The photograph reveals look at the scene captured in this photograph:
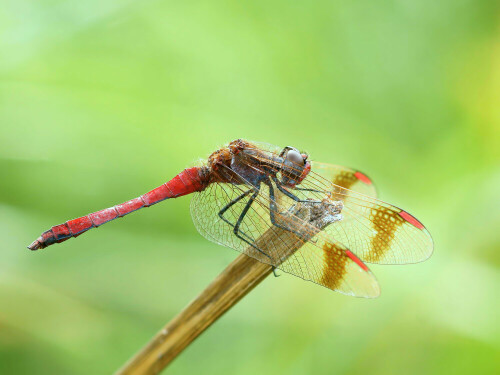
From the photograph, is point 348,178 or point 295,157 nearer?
point 295,157

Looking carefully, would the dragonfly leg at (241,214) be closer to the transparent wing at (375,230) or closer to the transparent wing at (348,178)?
the transparent wing at (375,230)

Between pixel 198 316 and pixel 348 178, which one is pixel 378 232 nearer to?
pixel 348 178

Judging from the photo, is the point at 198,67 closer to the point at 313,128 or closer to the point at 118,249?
the point at 313,128

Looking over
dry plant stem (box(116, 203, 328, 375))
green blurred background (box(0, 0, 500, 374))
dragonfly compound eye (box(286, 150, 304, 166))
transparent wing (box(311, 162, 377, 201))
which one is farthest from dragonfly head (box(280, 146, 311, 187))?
dry plant stem (box(116, 203, 328, 375))

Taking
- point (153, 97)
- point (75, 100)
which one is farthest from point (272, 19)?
point (75, 100)

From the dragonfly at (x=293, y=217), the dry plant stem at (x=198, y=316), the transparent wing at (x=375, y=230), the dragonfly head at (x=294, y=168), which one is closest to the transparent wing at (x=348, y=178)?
the dragonfly at (x=293, y=217)

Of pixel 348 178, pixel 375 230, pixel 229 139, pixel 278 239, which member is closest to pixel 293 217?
pixel 278 239

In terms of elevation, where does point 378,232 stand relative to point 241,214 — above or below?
above
